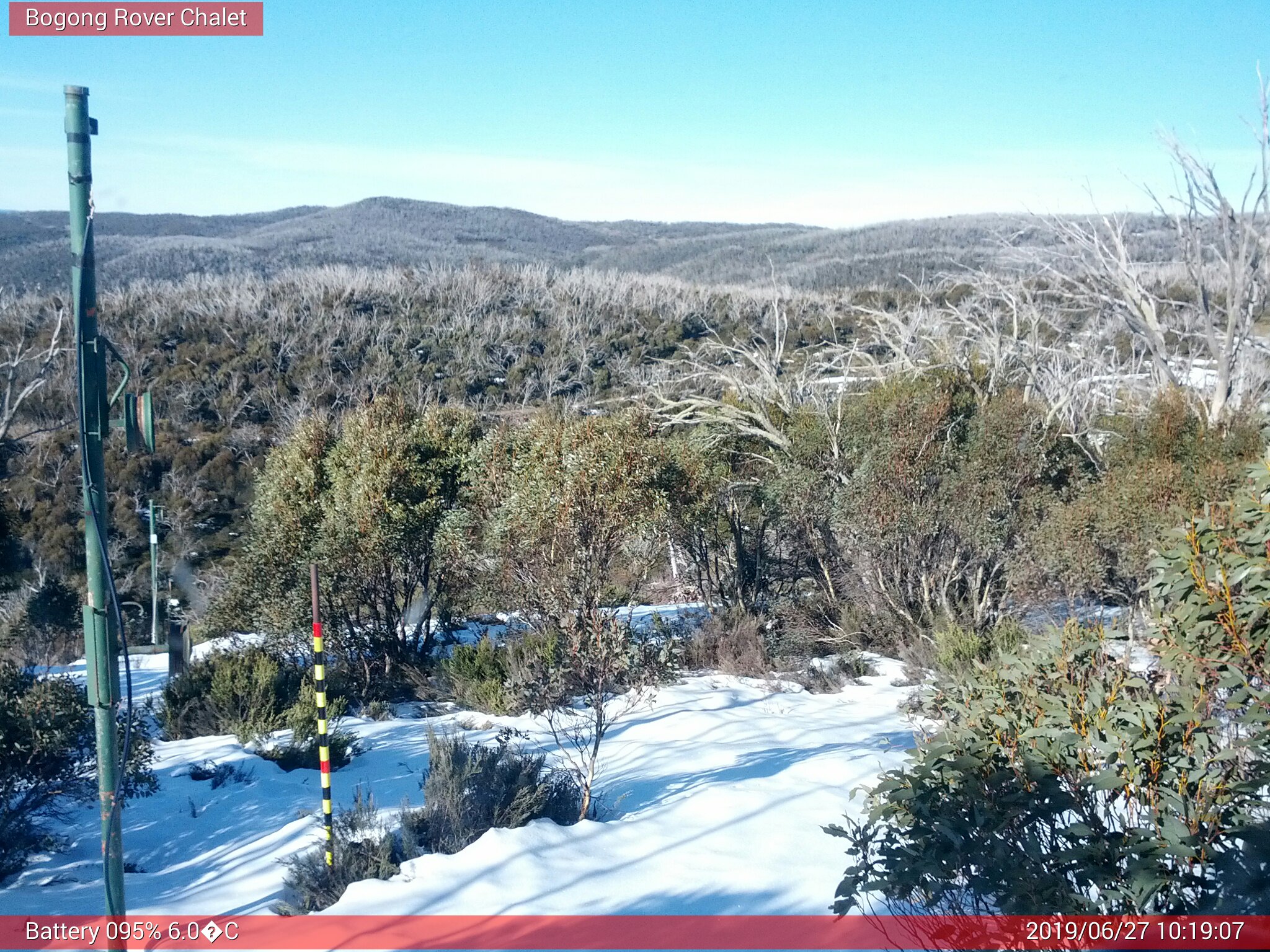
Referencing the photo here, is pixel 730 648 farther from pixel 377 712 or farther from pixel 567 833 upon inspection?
pixel 567 833

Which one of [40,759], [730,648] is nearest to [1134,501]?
[730,648]

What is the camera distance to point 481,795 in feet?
18.0

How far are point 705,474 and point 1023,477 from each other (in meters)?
3.53

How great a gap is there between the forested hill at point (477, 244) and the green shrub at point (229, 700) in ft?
115

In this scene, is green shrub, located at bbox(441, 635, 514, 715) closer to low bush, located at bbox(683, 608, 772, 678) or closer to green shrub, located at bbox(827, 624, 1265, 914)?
low bush, located at bbox(683, 608, 772, 678)

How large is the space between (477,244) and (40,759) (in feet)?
224

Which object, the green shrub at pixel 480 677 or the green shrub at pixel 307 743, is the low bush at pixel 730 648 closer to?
the green shrub at pixel 480 677

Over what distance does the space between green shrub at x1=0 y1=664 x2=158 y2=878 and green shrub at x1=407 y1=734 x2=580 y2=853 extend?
1.65m

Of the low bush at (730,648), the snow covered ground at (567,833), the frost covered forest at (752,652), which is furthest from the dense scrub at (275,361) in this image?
the snow covered ground at (567,833)

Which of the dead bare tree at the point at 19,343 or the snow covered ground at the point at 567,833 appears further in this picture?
the dead bare tree at the point at 19,343

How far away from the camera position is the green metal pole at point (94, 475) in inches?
134

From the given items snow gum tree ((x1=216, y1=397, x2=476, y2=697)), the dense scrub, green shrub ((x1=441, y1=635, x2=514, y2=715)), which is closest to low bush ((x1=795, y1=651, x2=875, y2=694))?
green shrub ((x1=441, y1=635, x2=514, y2=715))

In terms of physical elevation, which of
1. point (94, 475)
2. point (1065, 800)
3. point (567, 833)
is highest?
point (94, 475)

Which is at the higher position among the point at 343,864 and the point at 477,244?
the point at 477,244
